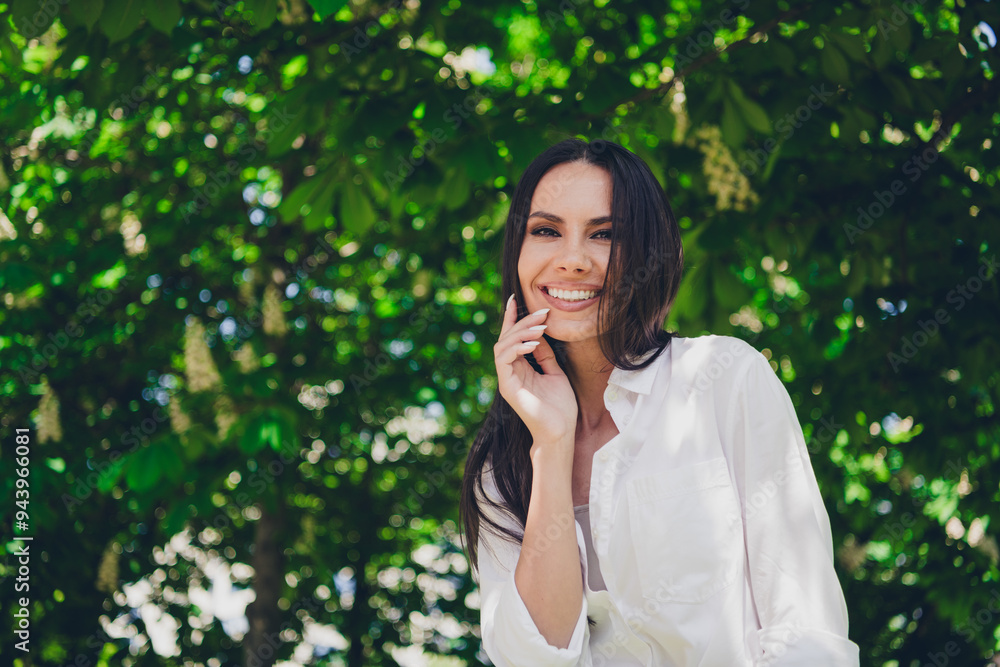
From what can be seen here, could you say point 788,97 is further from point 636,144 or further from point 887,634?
point 887,634

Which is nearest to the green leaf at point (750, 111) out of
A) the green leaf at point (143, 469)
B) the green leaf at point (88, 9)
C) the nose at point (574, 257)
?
the nose at point (574, 257)

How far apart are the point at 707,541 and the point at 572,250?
0.62 metres

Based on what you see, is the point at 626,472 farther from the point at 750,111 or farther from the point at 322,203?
the point at 322,203

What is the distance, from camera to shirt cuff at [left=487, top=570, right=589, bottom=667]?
→ 4.97 ft

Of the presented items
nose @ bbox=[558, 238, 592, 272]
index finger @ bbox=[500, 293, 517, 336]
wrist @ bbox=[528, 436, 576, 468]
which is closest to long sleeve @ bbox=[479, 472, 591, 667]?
wrist @ bbox=[528, 436, 576, 468]

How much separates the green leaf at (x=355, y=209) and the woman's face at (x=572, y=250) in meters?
1.15

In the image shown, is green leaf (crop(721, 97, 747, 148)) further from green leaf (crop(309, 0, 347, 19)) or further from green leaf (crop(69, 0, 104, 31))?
green leaf (crop(69, 0, 104, 31))

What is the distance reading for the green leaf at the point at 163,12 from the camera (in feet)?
6.68

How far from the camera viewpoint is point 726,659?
1433mm

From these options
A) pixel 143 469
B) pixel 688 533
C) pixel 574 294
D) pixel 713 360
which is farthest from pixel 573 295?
pixel 143 469

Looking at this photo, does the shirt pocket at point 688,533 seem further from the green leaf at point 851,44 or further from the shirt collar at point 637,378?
the green leaf at point 851,44

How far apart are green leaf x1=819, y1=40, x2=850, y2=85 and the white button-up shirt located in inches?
53.0

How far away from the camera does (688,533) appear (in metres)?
1.46

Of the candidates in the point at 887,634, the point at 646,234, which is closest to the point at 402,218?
the point at 646,234
